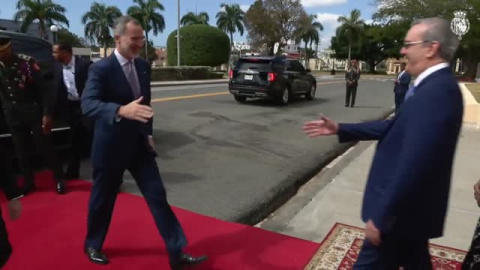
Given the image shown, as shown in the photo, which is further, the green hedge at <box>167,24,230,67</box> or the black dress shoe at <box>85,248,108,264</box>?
the green hedge at <box>167,24,230,67</box>

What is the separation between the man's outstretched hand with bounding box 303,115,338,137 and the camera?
262 cm

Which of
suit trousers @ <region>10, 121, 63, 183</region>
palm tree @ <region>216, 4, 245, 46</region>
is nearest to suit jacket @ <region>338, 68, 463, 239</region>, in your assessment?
suit trousers @ <region>10, 121, 63, 183</region>

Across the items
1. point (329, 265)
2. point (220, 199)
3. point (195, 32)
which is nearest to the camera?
point (329, 265)

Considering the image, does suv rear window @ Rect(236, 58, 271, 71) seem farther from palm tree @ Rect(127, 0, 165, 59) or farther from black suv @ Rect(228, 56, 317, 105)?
palm tree @ Rect(127, 0, 165, 59)

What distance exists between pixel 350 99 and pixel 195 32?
23.9m

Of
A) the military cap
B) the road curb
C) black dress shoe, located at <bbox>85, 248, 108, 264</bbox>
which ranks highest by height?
the military cap

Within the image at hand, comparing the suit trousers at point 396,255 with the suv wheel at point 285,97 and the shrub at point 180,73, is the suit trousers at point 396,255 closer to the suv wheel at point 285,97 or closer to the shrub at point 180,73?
the suv wheel at point 285,97

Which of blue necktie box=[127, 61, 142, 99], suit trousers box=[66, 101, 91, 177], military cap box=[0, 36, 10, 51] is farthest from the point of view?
suit trousers box=[66, 101, 91, 177]

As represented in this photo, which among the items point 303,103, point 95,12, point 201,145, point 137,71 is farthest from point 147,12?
point 137,71

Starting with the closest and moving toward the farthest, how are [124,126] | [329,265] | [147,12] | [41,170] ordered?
1. [124,126]
2. [329,265]
3. [41,170]
4. [147,12]

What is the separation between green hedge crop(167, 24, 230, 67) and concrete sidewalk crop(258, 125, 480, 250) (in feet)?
105

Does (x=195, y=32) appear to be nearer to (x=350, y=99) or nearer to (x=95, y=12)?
(x=350, y=99)

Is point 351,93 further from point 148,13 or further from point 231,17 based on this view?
point 231,17

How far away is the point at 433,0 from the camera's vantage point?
45594 mm
